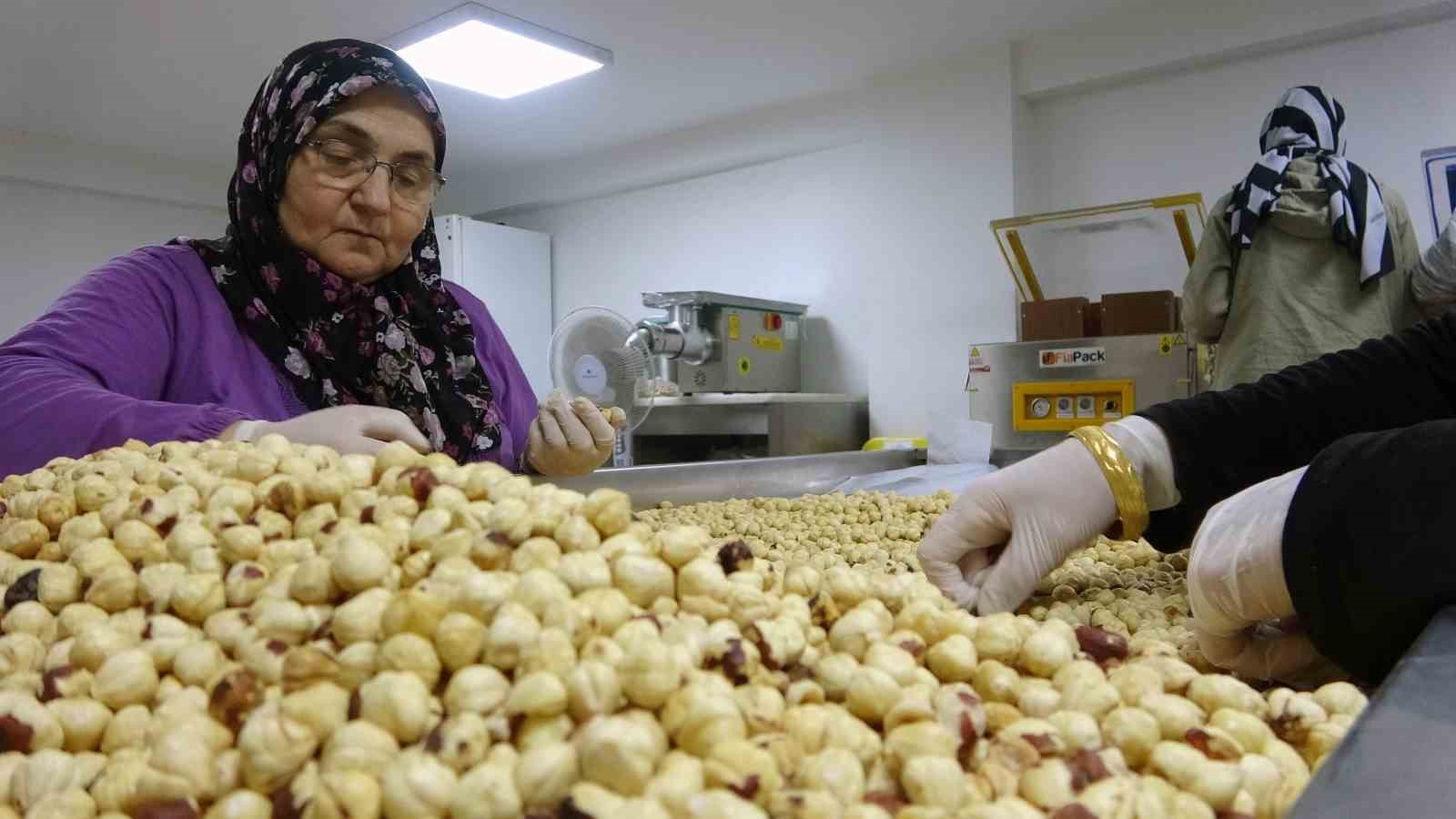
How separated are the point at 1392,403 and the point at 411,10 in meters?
4.01

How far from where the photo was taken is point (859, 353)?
18.2 ft

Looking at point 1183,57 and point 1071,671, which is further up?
point 1183,57

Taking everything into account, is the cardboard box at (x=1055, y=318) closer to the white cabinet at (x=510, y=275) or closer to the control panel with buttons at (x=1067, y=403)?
the control panel with buttons at (x=1067, y=403)

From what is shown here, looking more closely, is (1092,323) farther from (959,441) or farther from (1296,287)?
(959,441)

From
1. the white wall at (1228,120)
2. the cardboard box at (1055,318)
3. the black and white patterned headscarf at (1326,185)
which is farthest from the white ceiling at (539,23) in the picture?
the cardboard box at (1055,318)

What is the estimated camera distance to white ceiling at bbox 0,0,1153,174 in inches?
159

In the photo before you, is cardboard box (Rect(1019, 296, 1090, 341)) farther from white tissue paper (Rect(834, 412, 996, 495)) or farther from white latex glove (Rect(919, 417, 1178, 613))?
white latex glove (Rect(919, 417, 1178, 613))

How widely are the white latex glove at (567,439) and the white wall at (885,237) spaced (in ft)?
10.7

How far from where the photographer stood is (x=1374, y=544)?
2.10ft

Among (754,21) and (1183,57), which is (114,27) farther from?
(1183,57)

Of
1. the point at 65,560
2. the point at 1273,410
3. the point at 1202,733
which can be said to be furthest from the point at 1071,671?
the point at 65,560

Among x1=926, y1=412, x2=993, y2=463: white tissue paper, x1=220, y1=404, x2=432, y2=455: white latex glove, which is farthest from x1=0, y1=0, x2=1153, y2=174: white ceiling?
x1=220, y1=404, x2=432, y2=455: white latex glove

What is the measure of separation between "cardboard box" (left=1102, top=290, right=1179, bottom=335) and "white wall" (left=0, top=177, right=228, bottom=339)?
6.43m

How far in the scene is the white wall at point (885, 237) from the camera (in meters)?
A: 4.63
